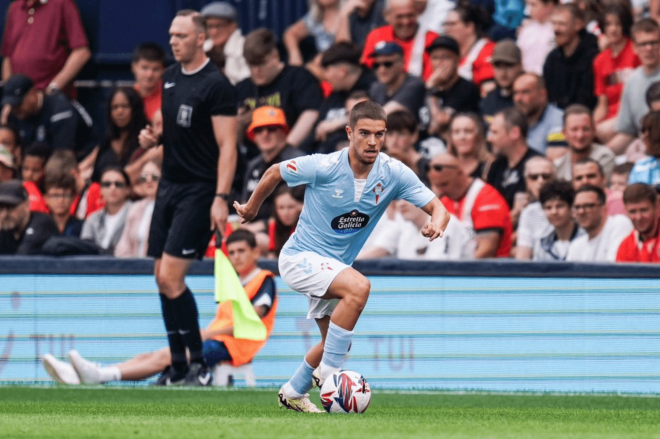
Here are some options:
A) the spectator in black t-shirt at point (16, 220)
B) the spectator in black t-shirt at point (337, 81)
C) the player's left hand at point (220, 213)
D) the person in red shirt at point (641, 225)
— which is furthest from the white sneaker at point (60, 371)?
the person in red shirt at point (641, 225)

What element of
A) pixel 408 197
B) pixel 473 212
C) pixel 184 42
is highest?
pixel 184 42

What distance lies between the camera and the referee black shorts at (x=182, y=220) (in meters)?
9.94

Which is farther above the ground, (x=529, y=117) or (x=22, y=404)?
(x=529, y=117)

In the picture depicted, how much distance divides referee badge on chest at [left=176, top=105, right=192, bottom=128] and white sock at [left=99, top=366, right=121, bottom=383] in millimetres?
2158

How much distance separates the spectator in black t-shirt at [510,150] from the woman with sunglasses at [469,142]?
142 millimetres

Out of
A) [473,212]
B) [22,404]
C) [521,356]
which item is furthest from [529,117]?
[22,404]

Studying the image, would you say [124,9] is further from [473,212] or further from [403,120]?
[473,212]

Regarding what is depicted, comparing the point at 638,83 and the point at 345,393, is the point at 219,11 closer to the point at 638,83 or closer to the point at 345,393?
the point at 638,83

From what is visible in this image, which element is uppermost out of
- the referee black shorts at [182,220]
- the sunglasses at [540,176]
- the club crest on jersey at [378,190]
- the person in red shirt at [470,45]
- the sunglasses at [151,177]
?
the person in red shirt at [470,45]

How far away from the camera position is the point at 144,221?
488 inches

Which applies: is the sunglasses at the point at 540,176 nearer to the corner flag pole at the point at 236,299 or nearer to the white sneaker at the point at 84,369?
the corner flag pole at the point at 236,299

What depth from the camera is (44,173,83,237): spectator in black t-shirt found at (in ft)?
42.0

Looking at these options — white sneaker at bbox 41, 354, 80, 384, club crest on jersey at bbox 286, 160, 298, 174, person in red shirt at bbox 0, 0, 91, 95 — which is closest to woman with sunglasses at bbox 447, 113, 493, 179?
white sneaker at bbox 41, 354, 80, 384

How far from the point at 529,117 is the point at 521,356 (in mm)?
3017
